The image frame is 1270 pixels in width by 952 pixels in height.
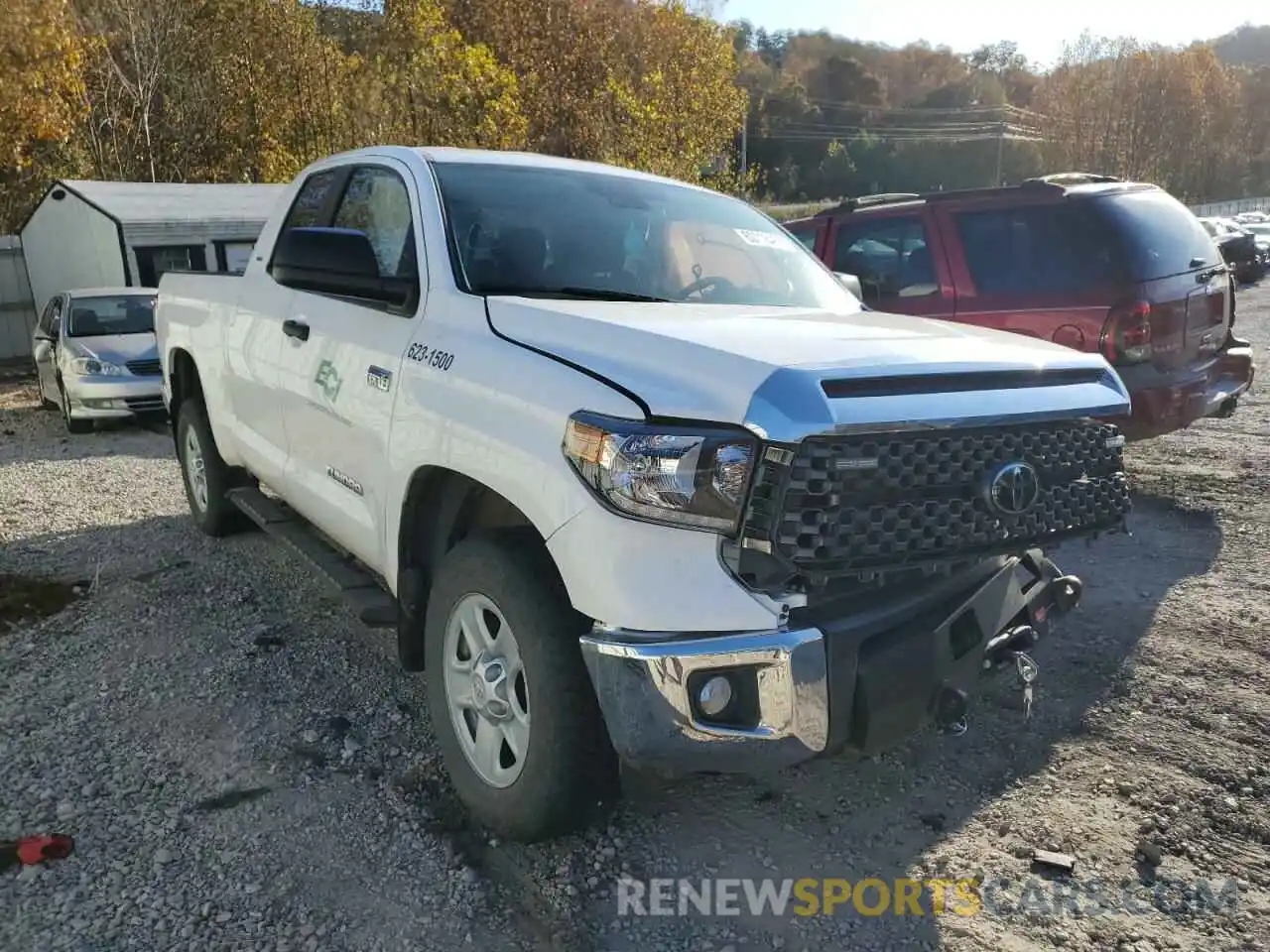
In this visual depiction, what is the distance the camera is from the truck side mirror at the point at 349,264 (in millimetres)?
3242

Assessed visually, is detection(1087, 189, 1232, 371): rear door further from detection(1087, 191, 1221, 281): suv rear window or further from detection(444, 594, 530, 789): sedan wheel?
detection(444, 594, 530, 789): sedan wheel

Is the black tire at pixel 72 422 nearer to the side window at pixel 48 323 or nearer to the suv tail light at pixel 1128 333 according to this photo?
the side window at pixel 48 323

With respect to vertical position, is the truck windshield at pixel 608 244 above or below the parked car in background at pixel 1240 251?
above

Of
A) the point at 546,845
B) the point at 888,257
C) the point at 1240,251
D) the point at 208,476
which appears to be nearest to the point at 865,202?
the point at 888,257

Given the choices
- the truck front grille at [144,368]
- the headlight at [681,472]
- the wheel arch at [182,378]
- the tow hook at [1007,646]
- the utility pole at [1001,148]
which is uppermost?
the utility pole at [1001,148]

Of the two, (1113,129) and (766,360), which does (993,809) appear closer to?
(766,360)

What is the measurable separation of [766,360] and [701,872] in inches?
58.9

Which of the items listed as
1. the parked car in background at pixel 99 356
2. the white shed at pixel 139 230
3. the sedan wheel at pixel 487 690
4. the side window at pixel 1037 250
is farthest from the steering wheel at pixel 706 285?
the white shed at pixel 139 230

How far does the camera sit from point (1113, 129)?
55531mm

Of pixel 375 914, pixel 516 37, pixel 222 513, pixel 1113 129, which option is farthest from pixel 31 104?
pixel 1113 129

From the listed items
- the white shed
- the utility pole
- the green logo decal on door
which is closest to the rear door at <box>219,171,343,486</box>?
the green logo decal on door

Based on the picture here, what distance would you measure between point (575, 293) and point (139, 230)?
15138 millimetres

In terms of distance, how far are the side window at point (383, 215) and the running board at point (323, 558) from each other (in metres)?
1.17

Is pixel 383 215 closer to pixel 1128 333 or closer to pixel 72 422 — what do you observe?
pixel 1128 333
